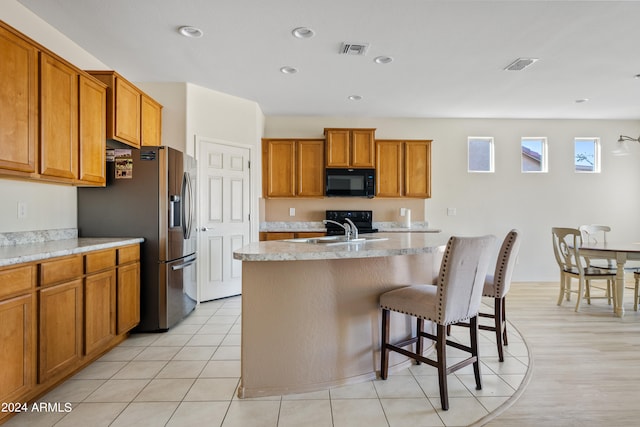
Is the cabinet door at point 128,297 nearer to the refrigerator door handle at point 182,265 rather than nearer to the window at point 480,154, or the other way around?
the refrigerator door handle at point 182,265

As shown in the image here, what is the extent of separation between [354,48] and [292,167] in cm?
226

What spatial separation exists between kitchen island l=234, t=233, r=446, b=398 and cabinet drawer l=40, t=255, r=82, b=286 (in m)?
1.16

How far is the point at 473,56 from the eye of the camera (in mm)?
3291

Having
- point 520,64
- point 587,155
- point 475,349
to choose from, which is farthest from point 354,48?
point 587,155

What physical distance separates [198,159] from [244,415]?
3.05 meters

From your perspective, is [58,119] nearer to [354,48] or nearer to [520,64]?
[354,48]

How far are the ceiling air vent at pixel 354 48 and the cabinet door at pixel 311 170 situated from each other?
1975 millimetres

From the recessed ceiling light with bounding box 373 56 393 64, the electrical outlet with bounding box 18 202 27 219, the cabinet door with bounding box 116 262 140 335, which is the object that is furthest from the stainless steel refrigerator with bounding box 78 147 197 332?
the recessed ceiling light with bounding box 373 56 393 64

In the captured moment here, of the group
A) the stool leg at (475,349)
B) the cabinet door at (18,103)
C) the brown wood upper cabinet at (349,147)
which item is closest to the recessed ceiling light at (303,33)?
the cabinet door at (18,103)

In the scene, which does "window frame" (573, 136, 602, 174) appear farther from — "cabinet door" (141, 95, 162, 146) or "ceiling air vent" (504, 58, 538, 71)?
"cabinet door" (141, 95, 162, 146)

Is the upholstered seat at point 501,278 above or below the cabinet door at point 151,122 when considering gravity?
below

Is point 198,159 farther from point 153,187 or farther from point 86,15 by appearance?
point 86,15

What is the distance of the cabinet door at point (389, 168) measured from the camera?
5.15 meters

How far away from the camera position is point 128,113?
10.7 feet
